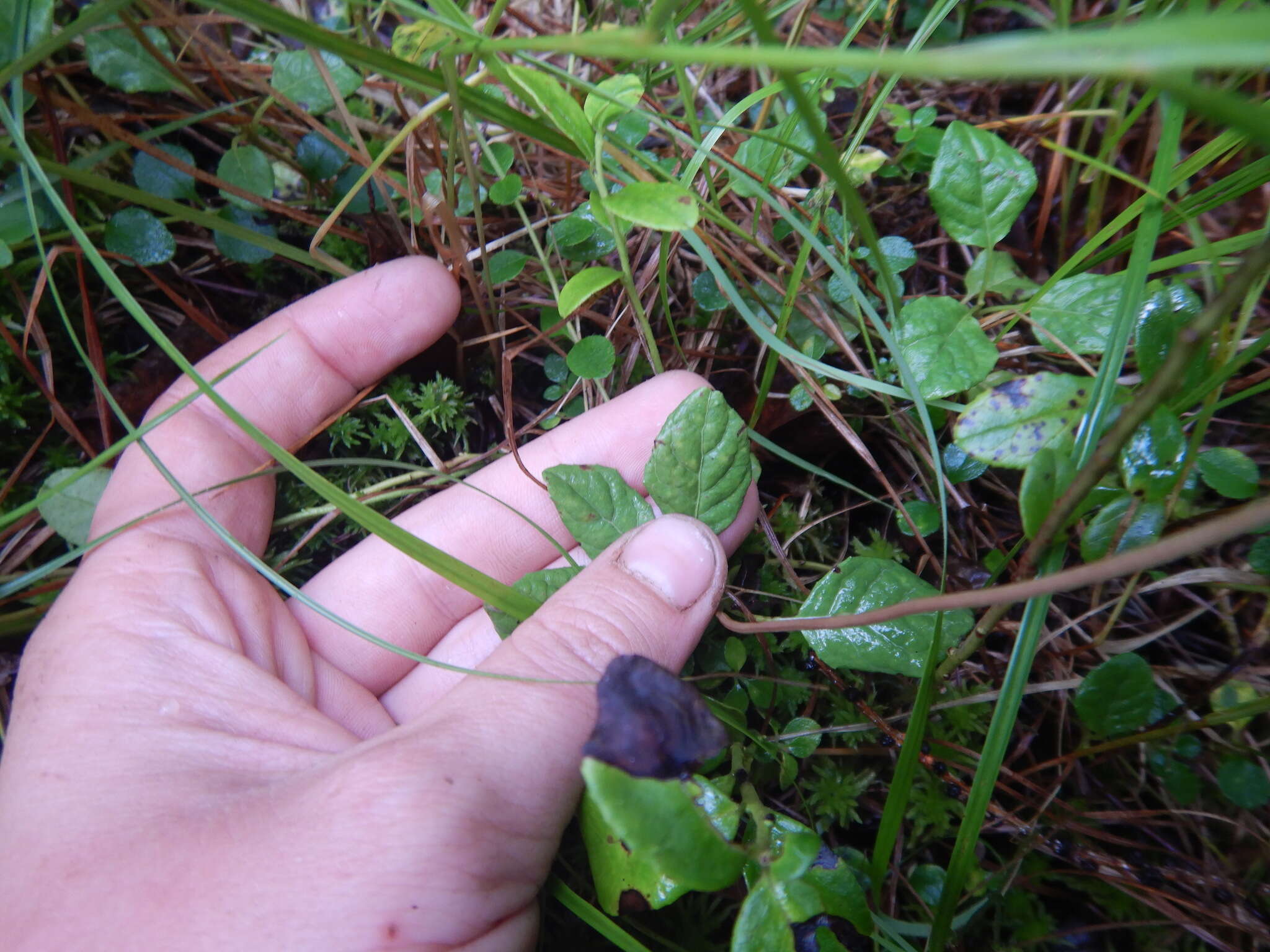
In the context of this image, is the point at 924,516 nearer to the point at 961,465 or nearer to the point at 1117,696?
the point at 961,465

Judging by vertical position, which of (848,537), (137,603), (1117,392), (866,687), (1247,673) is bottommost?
(1247,673)

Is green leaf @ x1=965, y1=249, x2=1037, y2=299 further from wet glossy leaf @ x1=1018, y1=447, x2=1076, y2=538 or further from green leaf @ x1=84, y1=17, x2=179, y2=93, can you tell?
green leaf @ x1=84, y1=17, x2=179, y2=93

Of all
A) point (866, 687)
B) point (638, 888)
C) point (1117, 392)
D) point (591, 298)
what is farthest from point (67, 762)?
point (1117, 392)

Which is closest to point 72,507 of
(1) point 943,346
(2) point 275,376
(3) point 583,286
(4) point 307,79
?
(2) point 275,376

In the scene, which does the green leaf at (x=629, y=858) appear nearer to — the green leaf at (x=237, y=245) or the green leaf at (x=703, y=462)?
the green leaf at (x=703, y=462)

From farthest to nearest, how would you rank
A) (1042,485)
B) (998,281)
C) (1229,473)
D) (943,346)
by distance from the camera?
(998,281), (943,346), (1229,473), (1042,485)

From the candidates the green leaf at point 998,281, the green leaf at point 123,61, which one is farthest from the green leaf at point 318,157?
the green leaf at point 998,281

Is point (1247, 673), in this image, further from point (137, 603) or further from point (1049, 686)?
point (137, 603)
